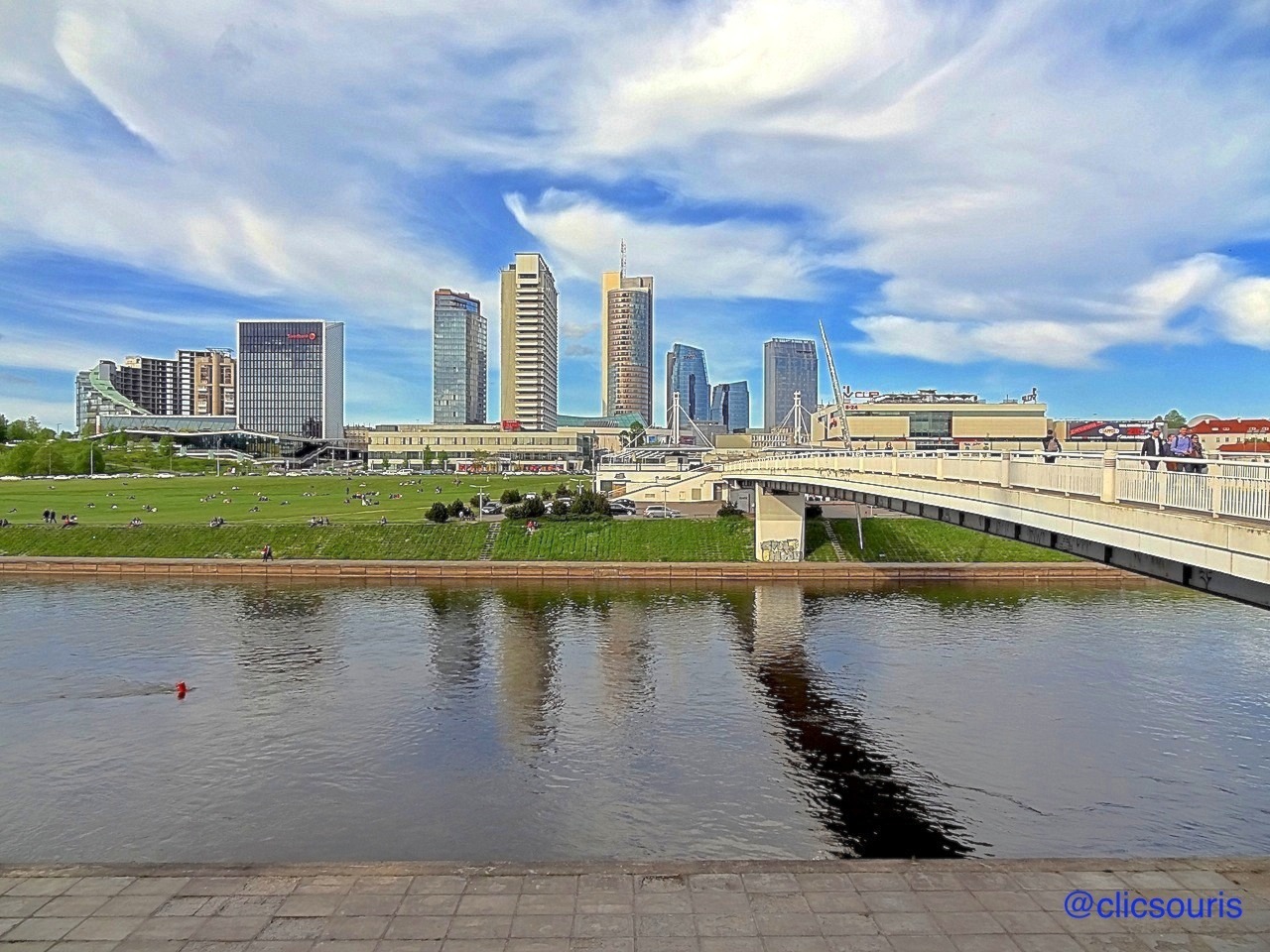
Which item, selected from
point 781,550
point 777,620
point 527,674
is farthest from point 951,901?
point 781,550

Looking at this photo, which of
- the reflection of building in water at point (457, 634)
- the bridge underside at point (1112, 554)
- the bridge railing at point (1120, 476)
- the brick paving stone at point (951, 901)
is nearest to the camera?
the brick paving stone at point (951, 901)

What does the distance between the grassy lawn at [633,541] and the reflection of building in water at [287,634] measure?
15.0m

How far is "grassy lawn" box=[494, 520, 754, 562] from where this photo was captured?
5853 cm

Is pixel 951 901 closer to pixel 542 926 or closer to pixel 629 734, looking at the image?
pixel 542 926

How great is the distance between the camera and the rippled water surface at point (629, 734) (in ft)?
59.7

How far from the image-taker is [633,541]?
60688mm

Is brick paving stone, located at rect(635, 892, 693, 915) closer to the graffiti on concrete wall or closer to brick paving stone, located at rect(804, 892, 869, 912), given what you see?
brick paving stone, located at rect(804, 892, 869, 912)

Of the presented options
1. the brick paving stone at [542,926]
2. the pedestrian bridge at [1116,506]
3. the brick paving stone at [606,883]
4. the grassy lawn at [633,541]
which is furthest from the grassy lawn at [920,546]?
the brick paving stone at [542,926]

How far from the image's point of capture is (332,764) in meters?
22.1

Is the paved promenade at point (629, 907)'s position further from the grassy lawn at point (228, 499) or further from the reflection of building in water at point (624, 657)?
the grassy lawn at point (228, 499)

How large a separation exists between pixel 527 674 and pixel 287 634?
A: 13.9 meters

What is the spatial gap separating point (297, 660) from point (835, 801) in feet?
74.8

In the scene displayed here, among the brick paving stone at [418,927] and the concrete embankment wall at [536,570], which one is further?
the concrete embankment wall at [536,570]

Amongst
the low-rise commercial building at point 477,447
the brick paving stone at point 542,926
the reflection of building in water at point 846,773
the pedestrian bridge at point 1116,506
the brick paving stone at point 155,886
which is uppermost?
the low-rise commercial building at point 477,447
